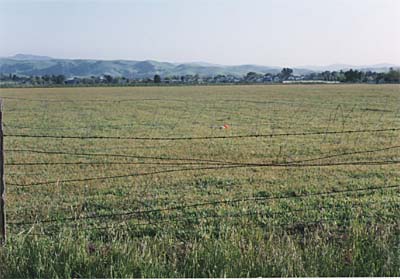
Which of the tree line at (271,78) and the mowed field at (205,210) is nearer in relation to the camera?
the mowed field at (205,210)

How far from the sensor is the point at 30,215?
228 inches

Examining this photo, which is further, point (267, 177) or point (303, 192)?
point (267, 177)

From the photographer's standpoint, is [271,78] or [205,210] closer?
[205,210]

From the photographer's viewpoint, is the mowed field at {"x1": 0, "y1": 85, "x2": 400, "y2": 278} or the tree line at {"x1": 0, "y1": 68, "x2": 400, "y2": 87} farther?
the tree line at {"x1": 0, "y1": 68, "x2": 400, "y2": 87}

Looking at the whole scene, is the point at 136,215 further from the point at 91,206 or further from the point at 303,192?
the point at 303,192

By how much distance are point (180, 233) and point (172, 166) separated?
5167 mm

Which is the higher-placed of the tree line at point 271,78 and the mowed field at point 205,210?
the tree line at point 271,78

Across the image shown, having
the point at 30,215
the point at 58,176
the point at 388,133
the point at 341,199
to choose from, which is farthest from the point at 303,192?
the point at 388,133

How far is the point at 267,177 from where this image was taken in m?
8.38

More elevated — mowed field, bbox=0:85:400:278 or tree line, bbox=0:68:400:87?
tree line, bbox=0:68:400:87

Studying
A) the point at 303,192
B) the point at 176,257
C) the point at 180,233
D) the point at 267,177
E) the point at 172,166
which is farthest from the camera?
the point at 172,166

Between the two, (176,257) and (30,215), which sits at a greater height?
(176,257)

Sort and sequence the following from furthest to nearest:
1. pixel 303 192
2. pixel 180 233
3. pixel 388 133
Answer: pixel 388 133
pixel 303 192
pixel 180 233

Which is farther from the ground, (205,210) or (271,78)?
(271,78)
